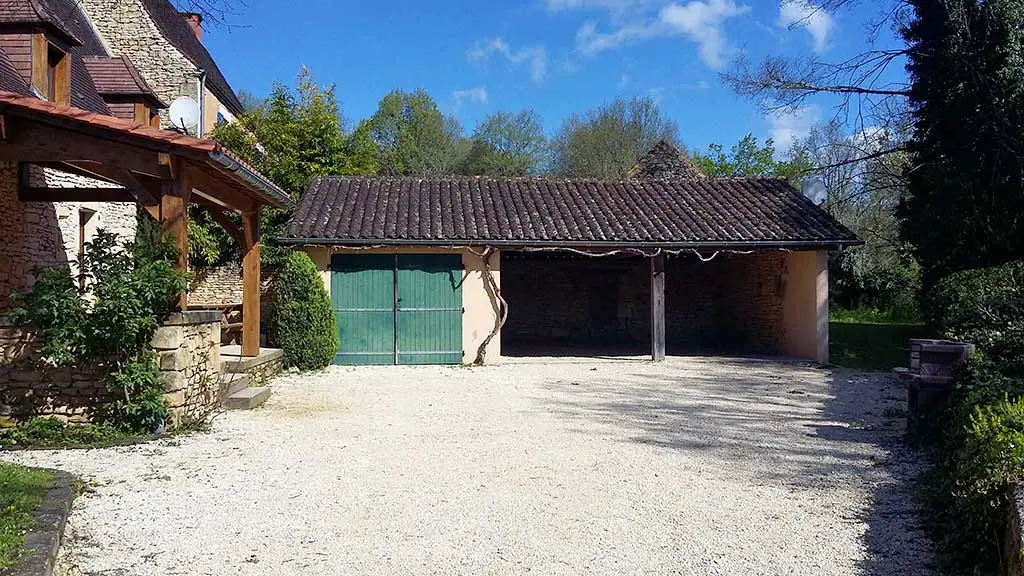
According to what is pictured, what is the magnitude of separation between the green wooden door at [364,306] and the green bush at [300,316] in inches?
34.1

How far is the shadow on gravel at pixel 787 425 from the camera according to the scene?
4914 mm

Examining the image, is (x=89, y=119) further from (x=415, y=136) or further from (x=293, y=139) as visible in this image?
(x=415, y=136)

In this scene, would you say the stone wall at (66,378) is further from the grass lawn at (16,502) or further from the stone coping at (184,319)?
the grass lawn at (16,502)

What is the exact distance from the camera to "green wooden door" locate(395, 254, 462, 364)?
13.9m

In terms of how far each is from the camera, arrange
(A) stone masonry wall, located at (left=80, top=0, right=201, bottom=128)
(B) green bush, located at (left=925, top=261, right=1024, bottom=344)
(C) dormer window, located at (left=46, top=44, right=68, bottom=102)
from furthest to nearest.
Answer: (A) stone masonry wall, located at (left=80, top=0, right=201, bottom=128) < (C) dormer window, located at (left=46, top=44, right=68, bottom=102) < (B) green bush, located at (left=925, top=261, right=1024, bottom=344)

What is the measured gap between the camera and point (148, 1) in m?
20.8

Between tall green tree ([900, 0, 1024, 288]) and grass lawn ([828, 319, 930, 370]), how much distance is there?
1683 mm

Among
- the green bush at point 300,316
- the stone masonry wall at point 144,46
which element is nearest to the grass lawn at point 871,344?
the green bush at point 300,316

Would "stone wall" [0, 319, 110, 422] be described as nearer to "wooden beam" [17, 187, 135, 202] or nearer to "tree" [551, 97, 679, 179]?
"wooden beam" [17, 187, 135, 202]

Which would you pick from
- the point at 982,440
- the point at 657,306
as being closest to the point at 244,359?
the point at 657,306

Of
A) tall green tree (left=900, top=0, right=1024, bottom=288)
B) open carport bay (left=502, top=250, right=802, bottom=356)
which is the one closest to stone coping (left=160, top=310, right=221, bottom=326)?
open carport bay (left=502, top=250, right=802, bottom=356)

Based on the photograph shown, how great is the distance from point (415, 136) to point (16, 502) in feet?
114

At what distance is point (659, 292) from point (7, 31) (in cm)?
1080

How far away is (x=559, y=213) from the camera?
50.1 ft
